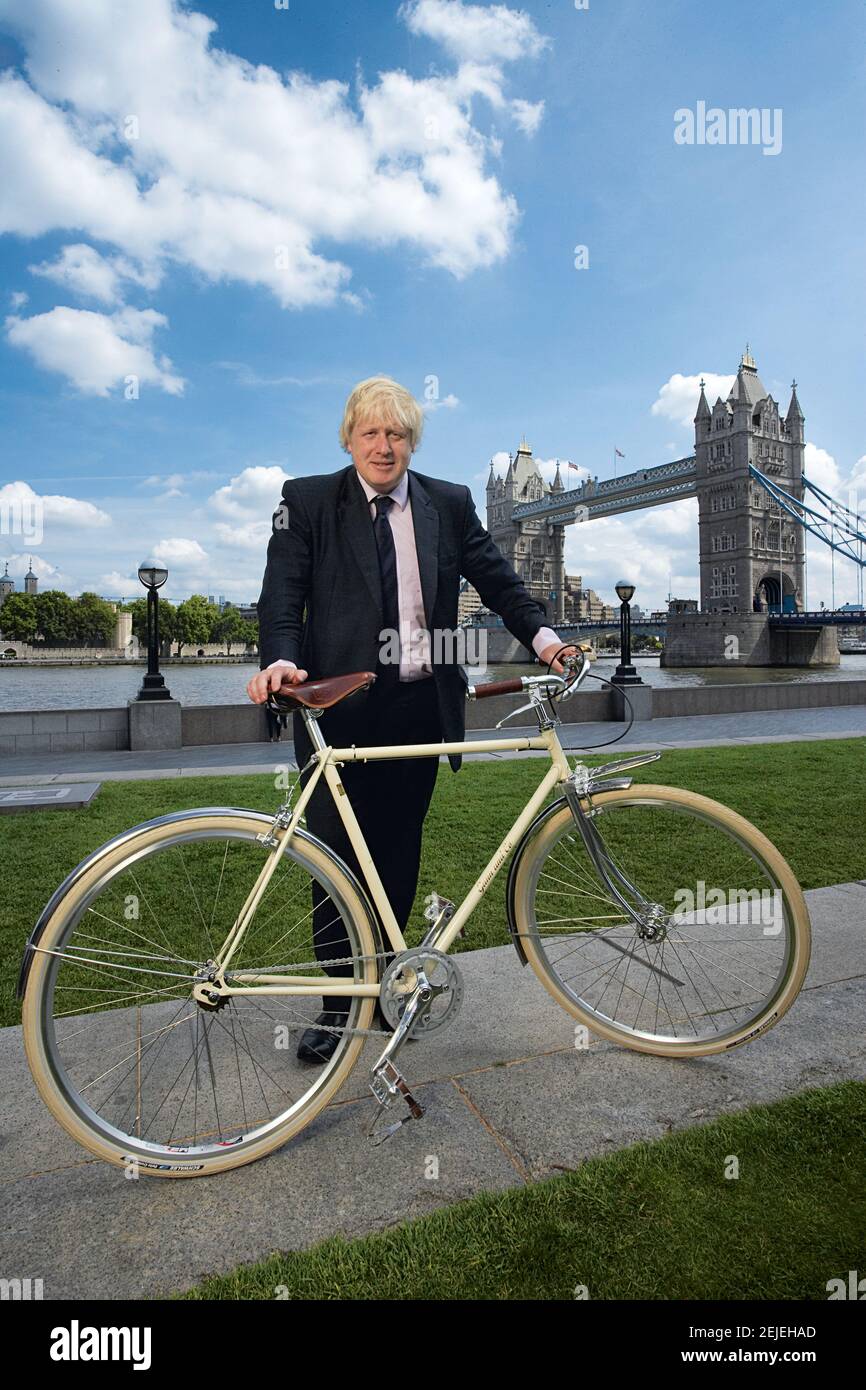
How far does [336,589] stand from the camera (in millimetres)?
2631

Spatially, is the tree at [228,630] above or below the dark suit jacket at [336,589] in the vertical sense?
above

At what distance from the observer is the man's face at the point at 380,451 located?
253 cm

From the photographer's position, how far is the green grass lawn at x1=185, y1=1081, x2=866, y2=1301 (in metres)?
1.64

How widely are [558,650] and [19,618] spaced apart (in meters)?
106

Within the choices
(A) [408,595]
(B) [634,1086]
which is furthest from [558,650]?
(B) [634,1086]

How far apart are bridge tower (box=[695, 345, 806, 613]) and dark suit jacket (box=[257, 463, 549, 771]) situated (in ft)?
264

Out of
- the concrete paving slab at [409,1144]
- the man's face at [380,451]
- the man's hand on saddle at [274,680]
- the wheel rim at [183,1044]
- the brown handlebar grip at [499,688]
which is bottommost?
the concrete paving slab at [409,1144]

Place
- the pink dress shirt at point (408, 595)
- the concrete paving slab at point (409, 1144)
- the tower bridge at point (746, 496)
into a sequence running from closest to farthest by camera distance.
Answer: the concrete paving slab at point (409, 1144), the pink dress shirt at point (408, 595), the tower bridge at point (746, 496)

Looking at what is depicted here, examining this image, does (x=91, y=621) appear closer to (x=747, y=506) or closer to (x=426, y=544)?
(x=747, y=506)

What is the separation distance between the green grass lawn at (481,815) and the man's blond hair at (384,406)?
2.05 m

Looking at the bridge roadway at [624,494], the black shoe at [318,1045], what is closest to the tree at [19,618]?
the bridge roadway at [624,494]

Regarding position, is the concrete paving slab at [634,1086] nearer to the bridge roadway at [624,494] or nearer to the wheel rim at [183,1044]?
the wheel rim at [183,1044]

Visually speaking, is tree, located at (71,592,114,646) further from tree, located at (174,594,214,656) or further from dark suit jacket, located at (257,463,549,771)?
dark suit jacket, located at (257,463,549,771)

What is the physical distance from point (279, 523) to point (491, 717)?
10657mm
